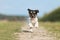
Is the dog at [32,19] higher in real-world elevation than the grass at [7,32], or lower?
→ higher

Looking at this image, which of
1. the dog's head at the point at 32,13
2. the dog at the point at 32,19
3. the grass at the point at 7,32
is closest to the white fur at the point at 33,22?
the dog at the point at 32,19

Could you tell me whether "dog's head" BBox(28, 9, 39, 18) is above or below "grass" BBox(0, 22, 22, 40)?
above

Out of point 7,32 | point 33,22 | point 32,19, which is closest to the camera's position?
point 33,22

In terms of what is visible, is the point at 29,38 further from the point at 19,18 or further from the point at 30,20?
the point at 19,18

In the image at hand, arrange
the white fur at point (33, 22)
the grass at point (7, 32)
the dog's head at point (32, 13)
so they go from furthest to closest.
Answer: the dog's head at point (32, 13), the white fur at point (33, 22), the grass at point (7, 32)

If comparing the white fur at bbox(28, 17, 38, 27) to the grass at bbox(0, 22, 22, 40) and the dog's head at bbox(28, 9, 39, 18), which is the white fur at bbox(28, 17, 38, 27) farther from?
the grass at bbox(0, 22, 22, 40)

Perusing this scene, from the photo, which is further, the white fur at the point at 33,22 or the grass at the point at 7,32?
the white fur at the point at 33,22

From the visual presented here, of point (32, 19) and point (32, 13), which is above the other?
point (32, 13)

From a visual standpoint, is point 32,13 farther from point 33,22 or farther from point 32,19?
point 33,22

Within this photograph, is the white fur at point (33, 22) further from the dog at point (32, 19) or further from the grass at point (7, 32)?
the grass at point (7, 32)

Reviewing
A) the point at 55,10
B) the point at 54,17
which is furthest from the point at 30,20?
the point at 55,10

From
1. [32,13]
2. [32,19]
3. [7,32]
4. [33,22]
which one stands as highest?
[32,13]

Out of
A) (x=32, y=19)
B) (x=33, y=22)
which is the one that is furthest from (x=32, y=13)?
(x=33, y=22)

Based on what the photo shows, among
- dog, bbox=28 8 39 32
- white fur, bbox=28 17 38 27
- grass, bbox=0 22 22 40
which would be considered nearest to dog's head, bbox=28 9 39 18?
dog, bbox=28 8 39 32
